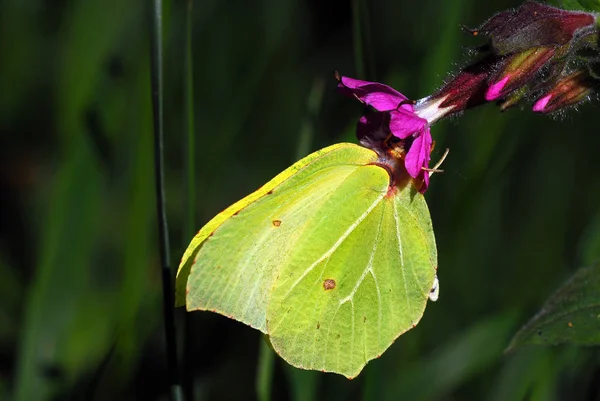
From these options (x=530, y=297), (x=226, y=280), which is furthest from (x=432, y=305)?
(x=226, y=280)

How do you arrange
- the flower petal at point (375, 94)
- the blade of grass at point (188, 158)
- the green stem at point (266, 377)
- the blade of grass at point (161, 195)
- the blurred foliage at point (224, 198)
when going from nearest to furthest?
the flower petal at point (375, 94) < the blade of grass at point (161, 195) < the blade of grass at point (188, 158) < the green stem at point (266, 377) < the blurred foliage at point (224, 198)

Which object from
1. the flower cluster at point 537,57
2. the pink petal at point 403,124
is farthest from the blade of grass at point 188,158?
the flower cluster at point 537,57

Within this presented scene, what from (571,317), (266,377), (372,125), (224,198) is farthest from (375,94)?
(224,198)

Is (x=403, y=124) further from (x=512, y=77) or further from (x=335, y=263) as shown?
(x=335, y=263)

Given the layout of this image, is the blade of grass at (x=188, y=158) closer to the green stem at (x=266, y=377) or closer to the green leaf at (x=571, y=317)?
the green stem at (x=266, y=377)

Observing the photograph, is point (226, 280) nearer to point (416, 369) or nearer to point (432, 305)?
point (416, 369)

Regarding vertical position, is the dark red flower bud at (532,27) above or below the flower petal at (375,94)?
above

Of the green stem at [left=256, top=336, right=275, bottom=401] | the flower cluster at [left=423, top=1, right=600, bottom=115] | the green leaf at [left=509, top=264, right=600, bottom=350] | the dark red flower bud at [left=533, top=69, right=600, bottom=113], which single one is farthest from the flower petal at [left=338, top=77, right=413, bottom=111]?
the green stem at [left=256, top=336, right=275, bottom=401]
